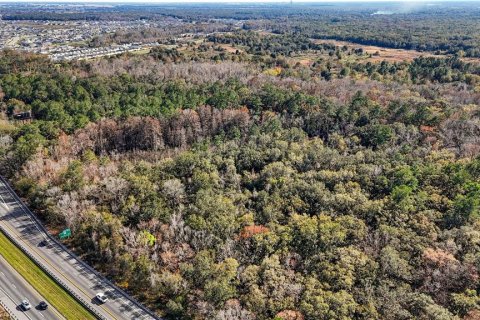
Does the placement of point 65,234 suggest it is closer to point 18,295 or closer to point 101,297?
point 18,295

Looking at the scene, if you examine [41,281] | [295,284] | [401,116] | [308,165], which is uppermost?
[401,116]

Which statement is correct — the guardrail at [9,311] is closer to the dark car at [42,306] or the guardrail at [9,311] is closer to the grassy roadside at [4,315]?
the grassy roadside at [4,315]

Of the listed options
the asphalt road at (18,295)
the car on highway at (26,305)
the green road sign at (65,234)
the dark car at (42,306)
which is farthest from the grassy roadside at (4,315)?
the green road sign at (65,234)

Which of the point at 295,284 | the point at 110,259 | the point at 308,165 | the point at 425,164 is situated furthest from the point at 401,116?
the point at 110,259

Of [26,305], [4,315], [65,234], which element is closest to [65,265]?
[65,234]

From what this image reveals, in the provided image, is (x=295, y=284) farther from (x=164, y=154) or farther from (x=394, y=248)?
(x=164, y=154)
